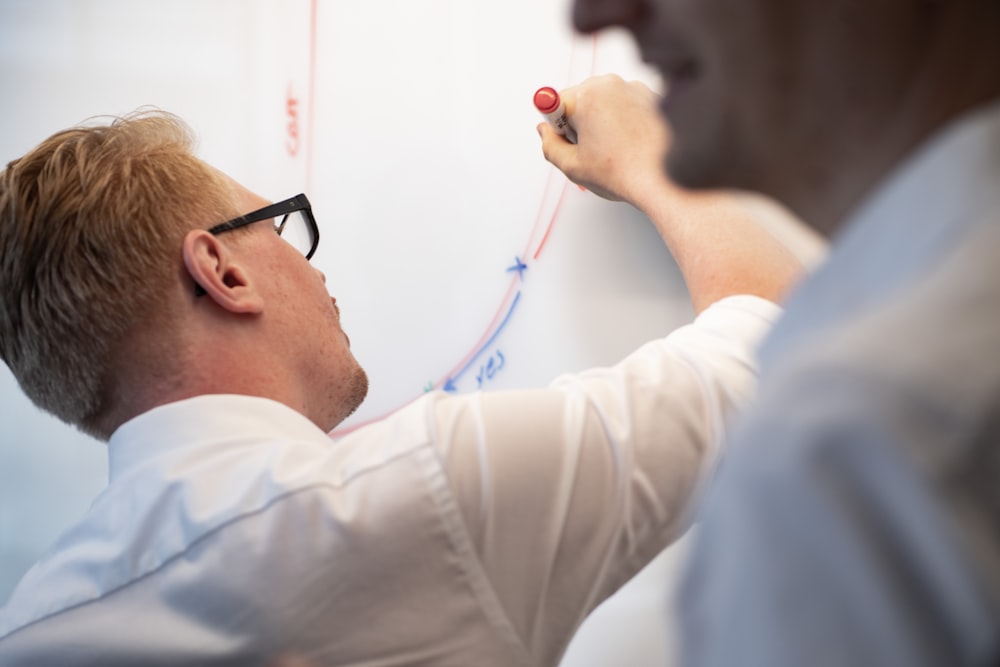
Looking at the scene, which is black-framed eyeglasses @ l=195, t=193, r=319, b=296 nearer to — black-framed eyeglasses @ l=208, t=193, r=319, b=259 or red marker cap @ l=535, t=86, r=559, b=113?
black-framed eyeglasses @ l=208, t=193, r=319, b=259

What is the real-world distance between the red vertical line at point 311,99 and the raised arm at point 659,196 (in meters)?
A: 0.28

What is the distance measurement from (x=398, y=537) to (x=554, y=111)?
0.42 metres

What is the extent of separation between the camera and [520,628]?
1.98 feet

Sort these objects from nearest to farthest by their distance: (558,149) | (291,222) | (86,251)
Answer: (86,251) → (558,149) → (291,222)

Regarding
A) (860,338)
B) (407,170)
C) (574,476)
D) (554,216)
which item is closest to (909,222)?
(860,338)

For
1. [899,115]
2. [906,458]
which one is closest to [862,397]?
[906,458]

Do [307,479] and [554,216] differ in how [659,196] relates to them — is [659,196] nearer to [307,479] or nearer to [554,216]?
[554,216]

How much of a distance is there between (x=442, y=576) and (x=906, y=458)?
0.41 meters

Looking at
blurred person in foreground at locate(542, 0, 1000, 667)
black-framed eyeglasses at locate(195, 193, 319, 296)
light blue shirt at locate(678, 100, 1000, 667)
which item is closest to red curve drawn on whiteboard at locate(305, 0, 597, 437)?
black-framed eyeglasses at locate(195, 193, 319, 296)

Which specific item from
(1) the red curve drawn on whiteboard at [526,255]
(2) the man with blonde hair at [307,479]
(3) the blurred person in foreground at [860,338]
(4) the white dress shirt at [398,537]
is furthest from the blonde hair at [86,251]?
(3) the blurred person in foreground at [860,338]

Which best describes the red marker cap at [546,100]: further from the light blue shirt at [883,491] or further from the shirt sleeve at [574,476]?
the light blue shirt at [883,491]

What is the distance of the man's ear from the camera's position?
2.41 feet

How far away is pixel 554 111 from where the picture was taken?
0.83 metres

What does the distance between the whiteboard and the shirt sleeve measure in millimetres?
225
